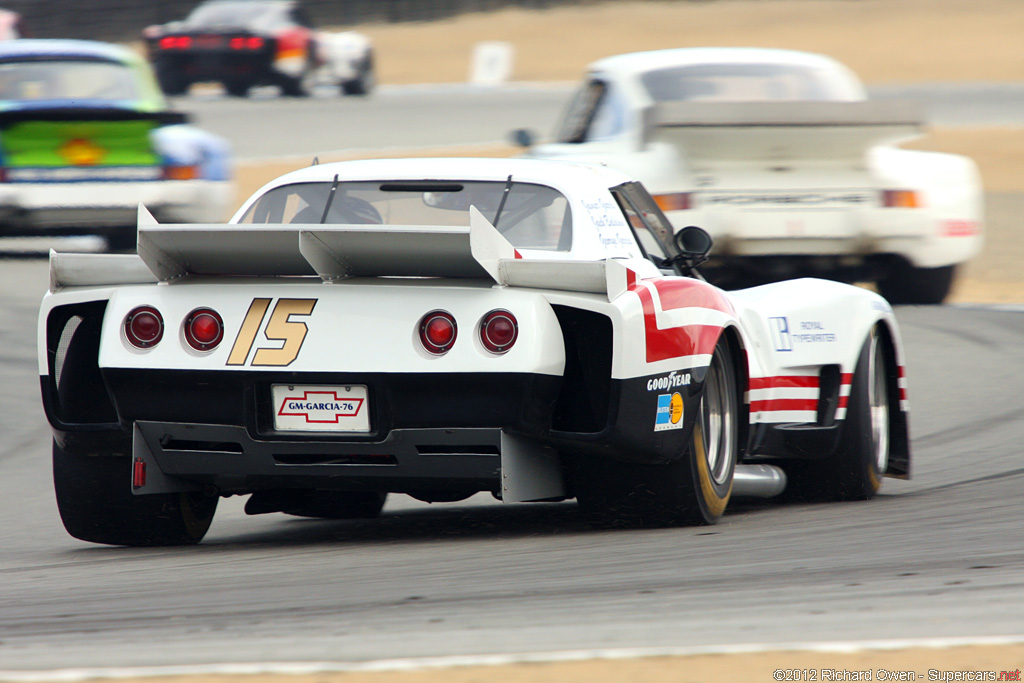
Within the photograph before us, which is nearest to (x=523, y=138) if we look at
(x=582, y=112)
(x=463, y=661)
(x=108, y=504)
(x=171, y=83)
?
(x=582, y=112)

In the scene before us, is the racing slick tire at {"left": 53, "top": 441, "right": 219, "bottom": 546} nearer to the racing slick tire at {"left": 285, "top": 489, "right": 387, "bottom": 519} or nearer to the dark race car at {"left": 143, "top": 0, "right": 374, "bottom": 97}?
the racing slick tire at {"left": 285, "top": 489, "right": 387, "bottom": 519}

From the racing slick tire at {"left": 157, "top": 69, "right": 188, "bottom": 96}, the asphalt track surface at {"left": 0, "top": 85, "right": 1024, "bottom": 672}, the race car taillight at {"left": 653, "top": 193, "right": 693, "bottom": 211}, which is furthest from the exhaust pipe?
the racing slick tire at {"left": 157, "top": 69, "right": 188, "bottom": 96}

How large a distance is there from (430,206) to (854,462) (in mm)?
1955

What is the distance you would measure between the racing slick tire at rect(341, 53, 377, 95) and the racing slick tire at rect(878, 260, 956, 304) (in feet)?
73.0

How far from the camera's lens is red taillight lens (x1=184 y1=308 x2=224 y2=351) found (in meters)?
5.35

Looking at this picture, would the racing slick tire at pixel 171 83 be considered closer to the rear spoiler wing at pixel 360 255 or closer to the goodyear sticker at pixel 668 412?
the rear spoiler wing at pixel 360 255

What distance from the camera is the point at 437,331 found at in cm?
524

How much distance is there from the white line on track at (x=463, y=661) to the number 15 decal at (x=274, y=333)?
156 cm

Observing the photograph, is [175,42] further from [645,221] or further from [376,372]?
[376,372]

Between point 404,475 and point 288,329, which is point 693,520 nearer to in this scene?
point 404,475

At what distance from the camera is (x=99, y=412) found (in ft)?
18.7

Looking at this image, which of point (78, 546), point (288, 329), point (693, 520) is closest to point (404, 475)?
point (288, 329)

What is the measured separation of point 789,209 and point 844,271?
1.08 metres

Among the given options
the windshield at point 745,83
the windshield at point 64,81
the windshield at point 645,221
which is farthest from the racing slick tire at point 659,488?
the windshield at point 64,81
